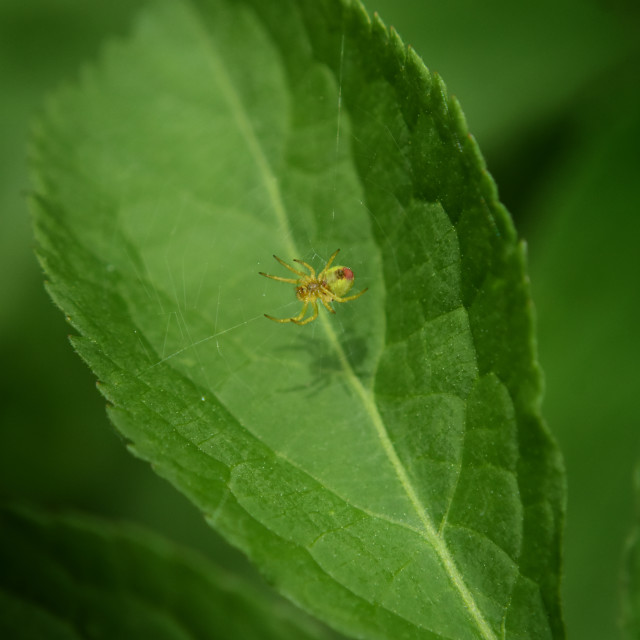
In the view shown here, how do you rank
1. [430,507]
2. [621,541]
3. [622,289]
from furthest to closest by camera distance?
[622,289] → [621,541] → [430,507]

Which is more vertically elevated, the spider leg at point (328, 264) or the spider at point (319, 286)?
the spider leg at point (328, 264)

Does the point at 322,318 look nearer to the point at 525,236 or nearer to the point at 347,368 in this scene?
the point at 347,368

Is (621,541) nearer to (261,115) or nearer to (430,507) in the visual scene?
(430,507)

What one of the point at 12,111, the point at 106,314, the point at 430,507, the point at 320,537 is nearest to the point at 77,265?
the point at 106,314

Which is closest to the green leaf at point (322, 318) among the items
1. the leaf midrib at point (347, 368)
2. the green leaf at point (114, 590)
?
the leaf midrib at point (347, 368)

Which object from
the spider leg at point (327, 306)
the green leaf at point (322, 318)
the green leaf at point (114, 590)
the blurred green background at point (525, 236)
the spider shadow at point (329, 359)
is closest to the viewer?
the green leaf at point (322, 318)

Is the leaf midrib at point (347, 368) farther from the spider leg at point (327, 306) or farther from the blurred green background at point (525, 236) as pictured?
the blurred green background at point (525, 236)
